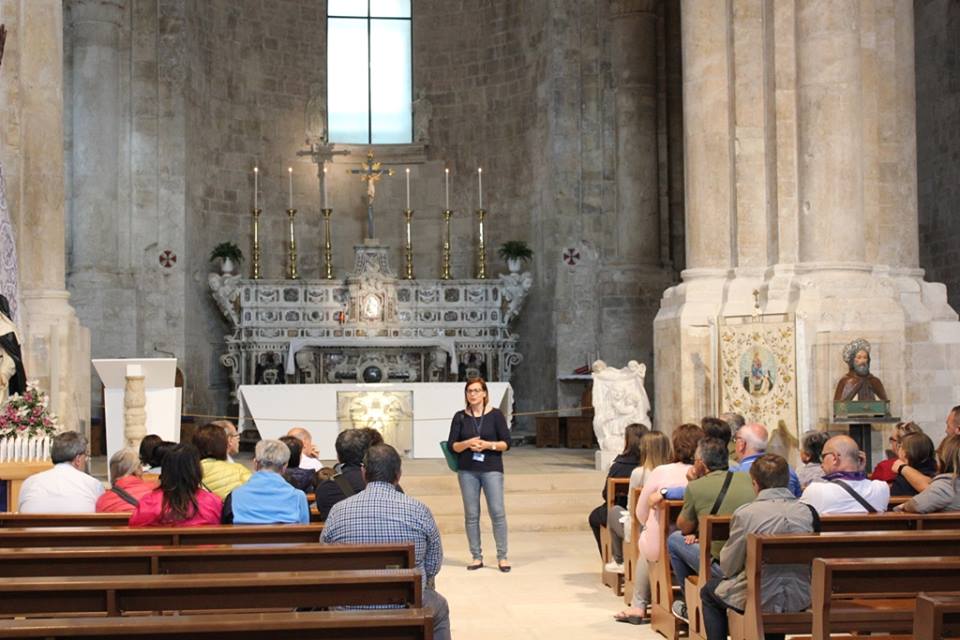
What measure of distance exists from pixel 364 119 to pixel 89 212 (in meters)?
5.25

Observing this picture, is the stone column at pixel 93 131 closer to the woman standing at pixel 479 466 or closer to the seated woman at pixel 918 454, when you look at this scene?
the woman standing at pixel 479 466

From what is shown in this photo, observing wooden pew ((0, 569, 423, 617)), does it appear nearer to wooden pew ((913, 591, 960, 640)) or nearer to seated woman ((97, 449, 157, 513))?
wooden pew ((913, 591, 960, 640))

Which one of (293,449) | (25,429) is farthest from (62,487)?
(25,429)

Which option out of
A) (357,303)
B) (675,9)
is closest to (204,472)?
(357,303)

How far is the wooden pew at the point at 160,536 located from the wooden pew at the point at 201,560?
1.98ft

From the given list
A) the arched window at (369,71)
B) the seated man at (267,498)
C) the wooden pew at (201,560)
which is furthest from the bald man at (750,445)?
the arched window at (369,71)

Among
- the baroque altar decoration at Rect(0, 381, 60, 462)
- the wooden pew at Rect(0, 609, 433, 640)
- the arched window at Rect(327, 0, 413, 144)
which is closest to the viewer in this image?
the wooden pew at Rect(0, 609, 433, 640)

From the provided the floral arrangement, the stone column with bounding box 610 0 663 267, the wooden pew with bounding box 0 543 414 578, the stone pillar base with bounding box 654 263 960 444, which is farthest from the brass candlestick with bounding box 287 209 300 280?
the wooden pew with bounding box 0 543 414 578

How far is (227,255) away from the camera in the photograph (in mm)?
18594

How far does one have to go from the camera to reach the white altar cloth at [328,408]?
14797 millimetres

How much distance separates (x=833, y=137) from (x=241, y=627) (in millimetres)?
9674

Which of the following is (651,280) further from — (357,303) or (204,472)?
(204,472)

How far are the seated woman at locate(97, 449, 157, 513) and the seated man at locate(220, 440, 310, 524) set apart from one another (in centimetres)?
89

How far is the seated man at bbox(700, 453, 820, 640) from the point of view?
18.2ft
